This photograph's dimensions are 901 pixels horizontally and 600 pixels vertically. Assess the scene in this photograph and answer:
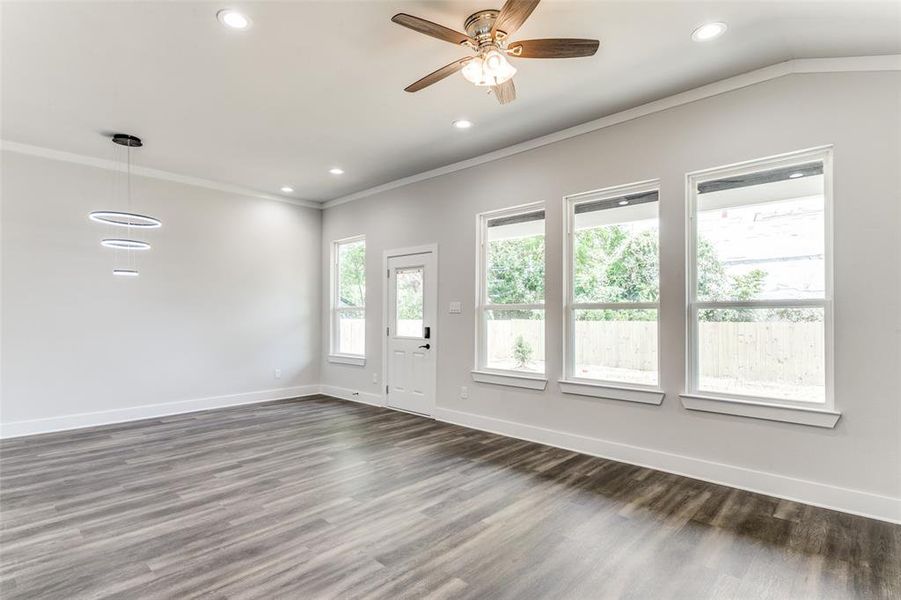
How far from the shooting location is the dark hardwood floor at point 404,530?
2137mm

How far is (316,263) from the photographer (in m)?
7.26

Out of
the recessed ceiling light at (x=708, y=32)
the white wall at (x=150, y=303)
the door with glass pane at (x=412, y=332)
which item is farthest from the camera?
the door with glass pane at (x=412, y=332)

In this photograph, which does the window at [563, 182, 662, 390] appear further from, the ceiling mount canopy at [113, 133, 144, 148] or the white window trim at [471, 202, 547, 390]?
the ceiling mount canopy at [113, 133, 144, 148]

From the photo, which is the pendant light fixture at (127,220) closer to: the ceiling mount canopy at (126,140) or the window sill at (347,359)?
the ceiling mount canopy at (126,140)

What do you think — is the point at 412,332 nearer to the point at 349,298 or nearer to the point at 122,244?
the point at 349,298

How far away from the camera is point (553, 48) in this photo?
97.2 inches

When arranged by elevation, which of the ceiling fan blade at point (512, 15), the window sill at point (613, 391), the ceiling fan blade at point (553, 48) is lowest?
the window sill at point (613, 391)

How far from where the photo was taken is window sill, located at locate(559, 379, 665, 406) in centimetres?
369

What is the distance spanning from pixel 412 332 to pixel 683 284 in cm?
334

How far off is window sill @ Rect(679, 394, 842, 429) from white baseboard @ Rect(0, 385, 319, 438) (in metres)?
5.54

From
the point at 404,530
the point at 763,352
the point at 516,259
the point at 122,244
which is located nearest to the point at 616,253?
the point at 516,259

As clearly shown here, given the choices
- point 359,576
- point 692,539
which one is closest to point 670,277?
point 692,539

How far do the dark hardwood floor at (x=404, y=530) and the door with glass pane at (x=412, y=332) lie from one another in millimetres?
1484

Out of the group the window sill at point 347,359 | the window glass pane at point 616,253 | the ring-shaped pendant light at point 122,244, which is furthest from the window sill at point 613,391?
the ring-shaped pendant light at point 122,244
